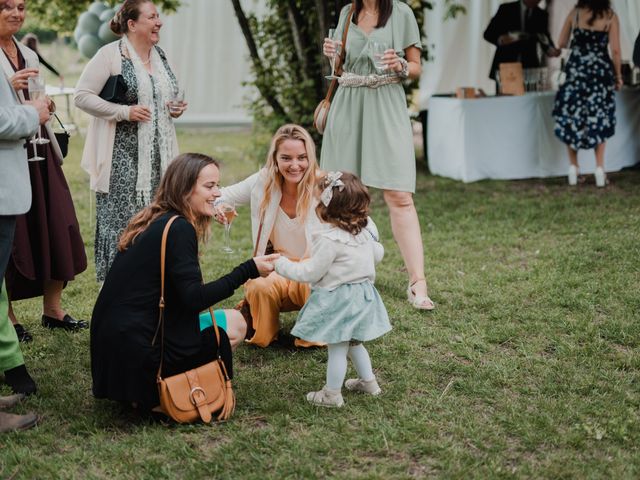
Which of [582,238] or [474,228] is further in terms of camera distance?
[474,228]

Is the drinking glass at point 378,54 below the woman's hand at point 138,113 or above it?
above

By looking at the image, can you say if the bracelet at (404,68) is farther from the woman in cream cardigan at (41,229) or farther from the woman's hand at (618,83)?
the woman's hand at (618,83)

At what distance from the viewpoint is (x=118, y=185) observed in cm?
491

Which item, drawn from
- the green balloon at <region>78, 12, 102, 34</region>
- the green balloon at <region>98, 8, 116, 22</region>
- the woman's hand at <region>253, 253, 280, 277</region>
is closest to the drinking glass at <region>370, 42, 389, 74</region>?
the woman's hand at <region>253, 253, 280, 277</region>

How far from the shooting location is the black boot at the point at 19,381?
3.88 m

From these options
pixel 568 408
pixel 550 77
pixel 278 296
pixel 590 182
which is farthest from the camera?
pixel 550 77

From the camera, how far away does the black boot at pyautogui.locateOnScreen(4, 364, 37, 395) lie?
3.88 meters

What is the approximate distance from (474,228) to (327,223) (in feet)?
11.7

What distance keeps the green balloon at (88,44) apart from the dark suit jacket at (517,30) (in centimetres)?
463

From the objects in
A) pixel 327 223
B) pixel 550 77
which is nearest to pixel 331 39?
pixel 327 223

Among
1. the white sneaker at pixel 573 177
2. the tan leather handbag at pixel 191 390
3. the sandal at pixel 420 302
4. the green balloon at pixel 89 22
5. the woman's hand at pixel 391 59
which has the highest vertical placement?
the green balloon at pixel 89 22

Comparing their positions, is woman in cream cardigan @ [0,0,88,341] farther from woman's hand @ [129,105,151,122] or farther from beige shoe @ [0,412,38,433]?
beige shoe @ [0,412,38,433]

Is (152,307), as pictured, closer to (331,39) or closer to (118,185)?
(118,185)

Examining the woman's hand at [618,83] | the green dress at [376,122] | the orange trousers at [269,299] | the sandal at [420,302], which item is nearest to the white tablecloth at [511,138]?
the woman's hand at [618,83]
